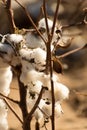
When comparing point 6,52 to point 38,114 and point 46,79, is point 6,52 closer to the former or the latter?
point 46,79

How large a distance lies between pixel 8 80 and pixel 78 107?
1.63m

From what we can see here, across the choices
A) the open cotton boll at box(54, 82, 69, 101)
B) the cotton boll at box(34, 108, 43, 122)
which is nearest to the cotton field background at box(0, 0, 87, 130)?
the cotton boll at box(34, 108, 43, 122)

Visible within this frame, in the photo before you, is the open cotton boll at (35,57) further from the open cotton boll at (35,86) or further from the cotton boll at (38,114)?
the cotton boll at (38,114)

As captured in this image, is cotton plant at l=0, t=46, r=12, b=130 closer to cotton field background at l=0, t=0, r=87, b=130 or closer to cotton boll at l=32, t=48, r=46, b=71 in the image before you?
cotton boll at l=32, t=48, r=46, b=71

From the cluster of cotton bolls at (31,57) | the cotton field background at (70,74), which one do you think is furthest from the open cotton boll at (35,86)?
the cotton field background at (70,74)

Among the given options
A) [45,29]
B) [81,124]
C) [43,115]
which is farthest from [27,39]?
[81,124]

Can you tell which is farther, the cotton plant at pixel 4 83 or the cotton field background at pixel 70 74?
the cotton field background at pixel 70 74

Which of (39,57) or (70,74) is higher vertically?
(70,74)

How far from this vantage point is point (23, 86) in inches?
32.6

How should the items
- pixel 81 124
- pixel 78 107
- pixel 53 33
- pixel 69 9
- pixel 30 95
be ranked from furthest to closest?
pixel 69 9 < pixel 78 107 < pixel 81 124 < pixel 30 95 < pixel 53 33

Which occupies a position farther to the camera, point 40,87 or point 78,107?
point 78,107

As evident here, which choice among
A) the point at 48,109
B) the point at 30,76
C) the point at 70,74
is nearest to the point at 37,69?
the point at 30,76

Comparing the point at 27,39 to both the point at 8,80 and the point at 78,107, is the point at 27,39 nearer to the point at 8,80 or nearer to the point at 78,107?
the point at 8,80

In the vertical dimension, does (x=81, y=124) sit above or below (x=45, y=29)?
above
